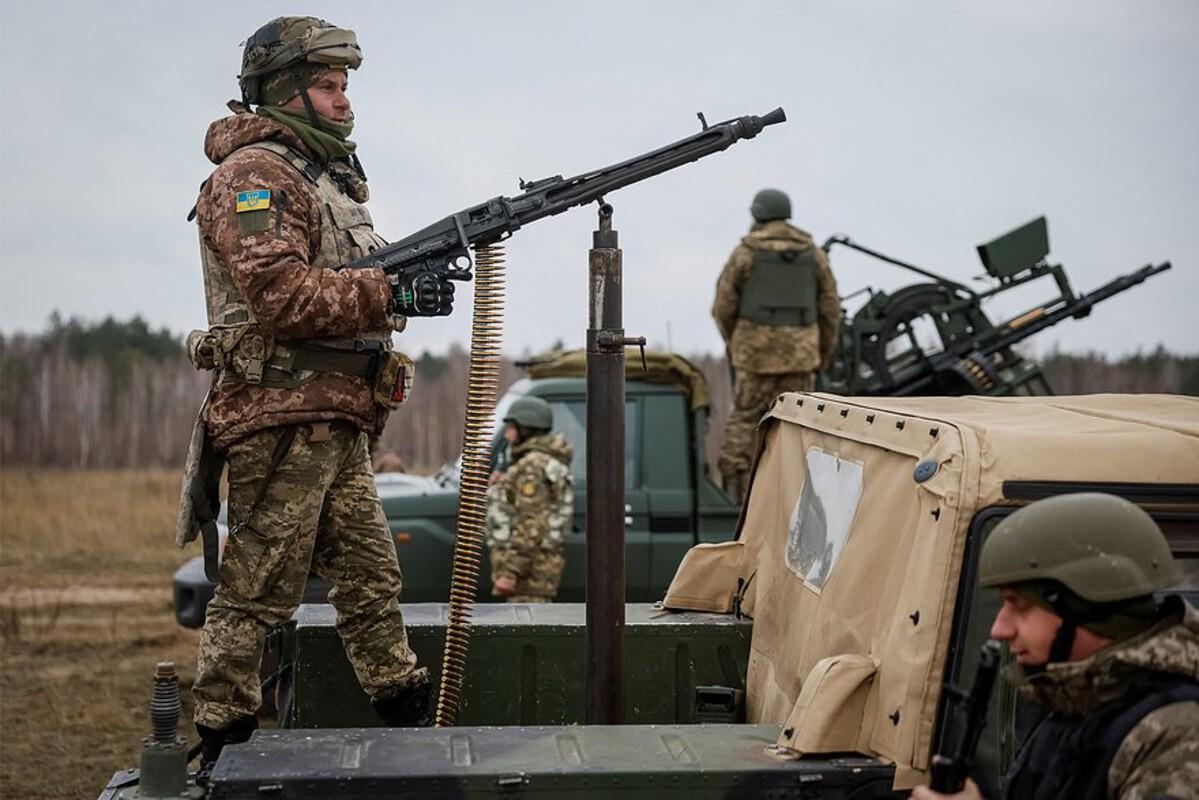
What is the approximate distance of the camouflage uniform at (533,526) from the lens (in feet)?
29.7

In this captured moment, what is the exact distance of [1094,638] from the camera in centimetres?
301


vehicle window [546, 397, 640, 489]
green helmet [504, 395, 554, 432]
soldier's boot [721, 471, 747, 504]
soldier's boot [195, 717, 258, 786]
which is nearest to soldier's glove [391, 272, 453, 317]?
soldier's boot [195, 717, 258, 786]

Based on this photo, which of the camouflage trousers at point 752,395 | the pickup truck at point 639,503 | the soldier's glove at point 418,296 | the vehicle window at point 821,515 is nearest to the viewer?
the vehicle window at point 821,515

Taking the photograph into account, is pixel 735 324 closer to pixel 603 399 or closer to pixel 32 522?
pixel 603 399

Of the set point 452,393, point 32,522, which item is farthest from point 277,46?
point 452,393

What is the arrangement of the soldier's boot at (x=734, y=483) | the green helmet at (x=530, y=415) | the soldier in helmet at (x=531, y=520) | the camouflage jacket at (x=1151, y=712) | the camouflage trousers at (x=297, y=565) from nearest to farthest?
the camouflage jacket at (x=1151, y=712), the camouflage trousers at (x=297, y=565), the soldier in helmet at (x=531, y=520), the green helmet at (x=530, y=415), the soldier's boot at (x=734, y=483)

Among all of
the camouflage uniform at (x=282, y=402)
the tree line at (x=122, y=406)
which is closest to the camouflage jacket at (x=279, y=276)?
the camouflage uniform at (x=282, y=402)

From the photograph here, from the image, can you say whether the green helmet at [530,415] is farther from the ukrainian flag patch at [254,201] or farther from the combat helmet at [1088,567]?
the combat helmet at [1088,567]

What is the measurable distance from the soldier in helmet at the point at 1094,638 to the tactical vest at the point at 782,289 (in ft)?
26.2

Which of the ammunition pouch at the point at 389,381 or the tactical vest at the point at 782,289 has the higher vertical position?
the tactical vest at the point at 782,289

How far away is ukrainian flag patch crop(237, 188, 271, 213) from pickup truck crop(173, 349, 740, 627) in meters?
4.67

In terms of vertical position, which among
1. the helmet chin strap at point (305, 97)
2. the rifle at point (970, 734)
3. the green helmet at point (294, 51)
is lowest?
the rifle at point (970, 734)

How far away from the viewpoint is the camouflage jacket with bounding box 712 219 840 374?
36.1 ft

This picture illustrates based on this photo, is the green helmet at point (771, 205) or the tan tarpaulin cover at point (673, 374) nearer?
the tan tarpaulin cover at point (673, 374)
